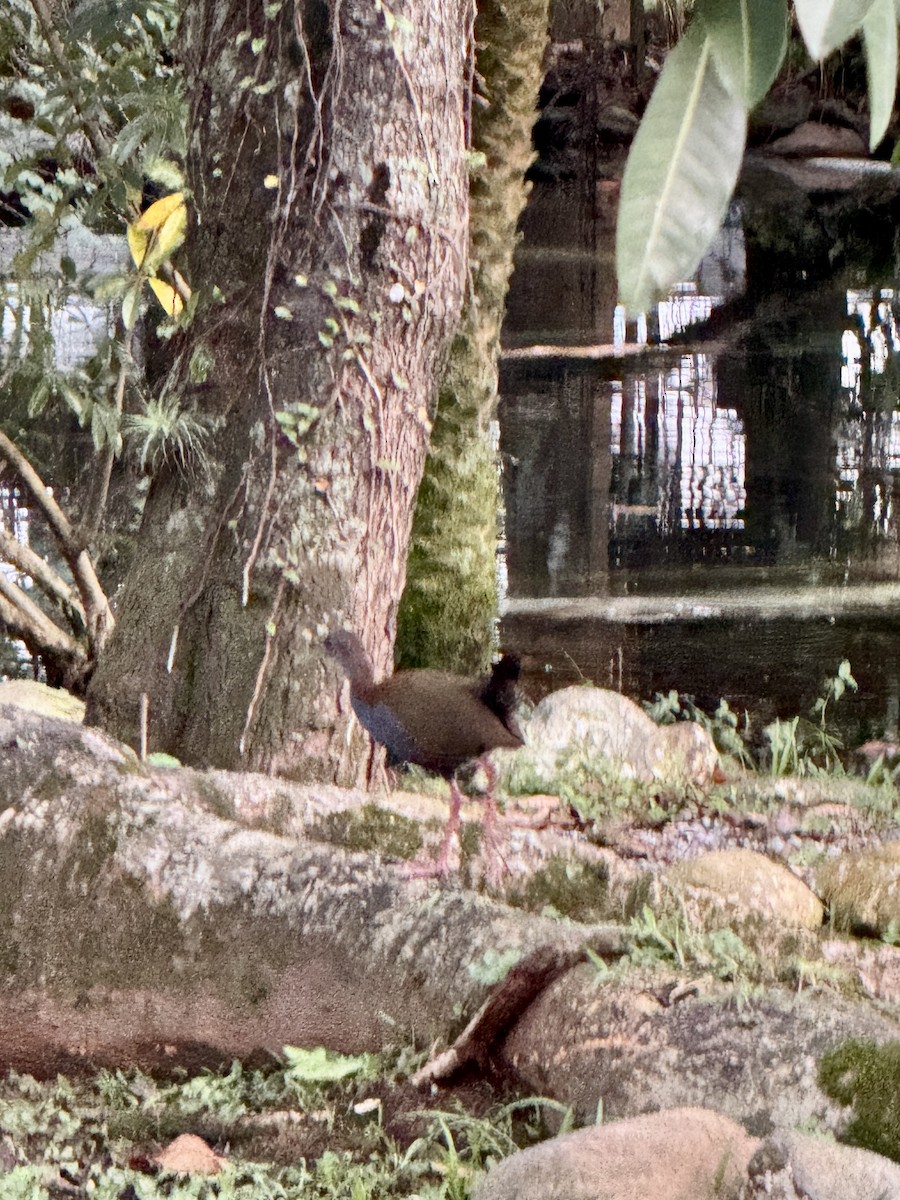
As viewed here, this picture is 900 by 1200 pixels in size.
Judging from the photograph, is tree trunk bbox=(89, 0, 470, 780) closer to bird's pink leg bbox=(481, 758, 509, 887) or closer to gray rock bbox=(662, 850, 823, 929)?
bird's pink leg bbox=(481, 758, 509, 887)

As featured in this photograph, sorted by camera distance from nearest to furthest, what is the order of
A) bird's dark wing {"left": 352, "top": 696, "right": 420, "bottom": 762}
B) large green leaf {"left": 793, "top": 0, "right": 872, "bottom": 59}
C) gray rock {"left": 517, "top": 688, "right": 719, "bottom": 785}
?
1. large green leaf {"left": 793, "top": 0, "right": 872, "bottom": 59}
2. bird's dark wing {"left": 352, "top": 696, "right": 420, "bottom": 762}
3. gray rock {"left": 517, "top": 688, "right": 719, "bottom": 785}

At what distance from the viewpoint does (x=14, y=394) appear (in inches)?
151

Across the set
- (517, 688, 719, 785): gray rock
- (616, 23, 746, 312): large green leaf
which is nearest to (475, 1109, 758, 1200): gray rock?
(616, 23, 746, 312): large green leaf

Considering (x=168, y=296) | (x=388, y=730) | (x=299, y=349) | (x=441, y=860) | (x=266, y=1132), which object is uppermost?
(x=168, y=296)

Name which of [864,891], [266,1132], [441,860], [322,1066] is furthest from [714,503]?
[266,1132]

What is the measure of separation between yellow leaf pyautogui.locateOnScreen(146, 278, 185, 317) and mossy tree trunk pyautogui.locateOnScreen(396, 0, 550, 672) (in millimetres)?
1168

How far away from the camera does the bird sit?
2.26 m

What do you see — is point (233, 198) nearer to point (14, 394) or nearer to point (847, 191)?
point (14, 394)

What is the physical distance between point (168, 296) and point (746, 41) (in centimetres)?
214

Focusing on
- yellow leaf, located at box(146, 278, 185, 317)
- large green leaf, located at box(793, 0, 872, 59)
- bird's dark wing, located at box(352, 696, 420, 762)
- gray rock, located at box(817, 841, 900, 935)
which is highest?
yellow leaf, located at box(146, 278, 185, 317)

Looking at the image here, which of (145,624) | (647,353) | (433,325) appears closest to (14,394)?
(145,624)

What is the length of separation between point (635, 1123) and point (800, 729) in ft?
11.4

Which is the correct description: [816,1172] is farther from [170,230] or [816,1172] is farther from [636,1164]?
[170,230]

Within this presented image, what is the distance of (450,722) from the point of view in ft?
7.45
